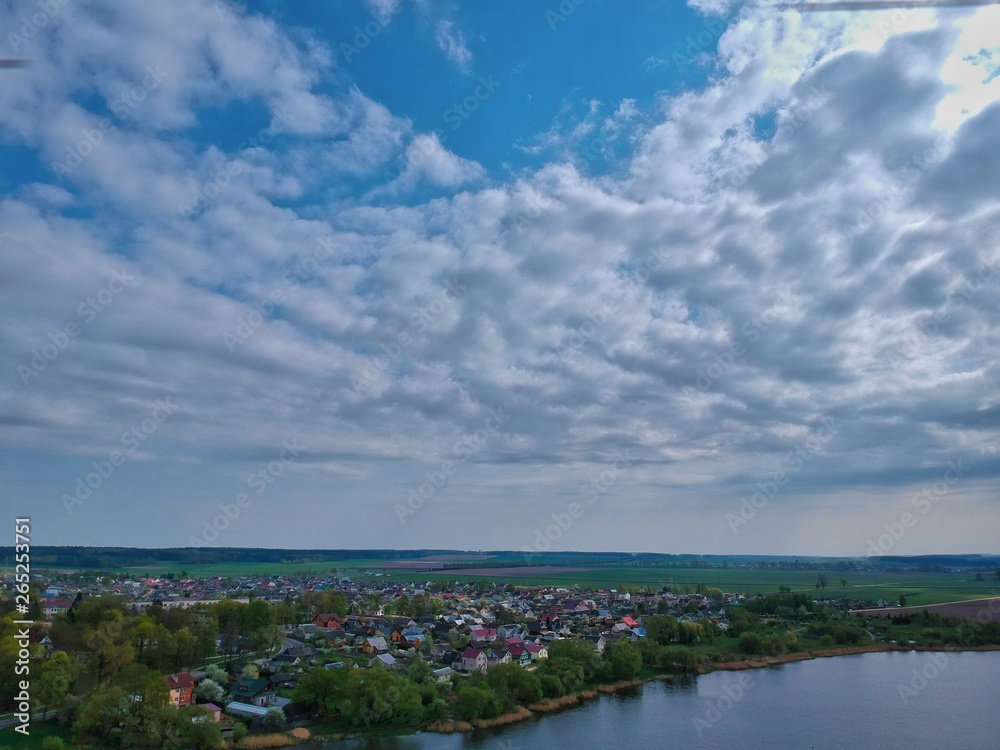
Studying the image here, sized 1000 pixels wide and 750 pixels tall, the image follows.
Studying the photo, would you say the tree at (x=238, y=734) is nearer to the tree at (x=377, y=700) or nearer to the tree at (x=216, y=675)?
the tree at (x=377, y=700)

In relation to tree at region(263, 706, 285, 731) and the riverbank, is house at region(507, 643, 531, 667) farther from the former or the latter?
tree at region(263, 706, 285, 731)

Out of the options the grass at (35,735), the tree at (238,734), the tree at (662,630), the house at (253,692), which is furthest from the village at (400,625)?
the grass at (35,735)

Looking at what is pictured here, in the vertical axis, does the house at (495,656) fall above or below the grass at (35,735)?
below

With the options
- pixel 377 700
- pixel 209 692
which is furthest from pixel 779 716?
pixel 209 692

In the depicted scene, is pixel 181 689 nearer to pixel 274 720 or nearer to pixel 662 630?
pixel 274 720

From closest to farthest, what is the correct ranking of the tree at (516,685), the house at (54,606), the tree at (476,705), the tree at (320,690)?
the tree at (476,705) < the tree at (320,690) < the tree at (516,685) < the house at (54,606)

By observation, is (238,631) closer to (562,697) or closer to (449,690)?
(449,690)

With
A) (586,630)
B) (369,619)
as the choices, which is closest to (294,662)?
(369,619)
